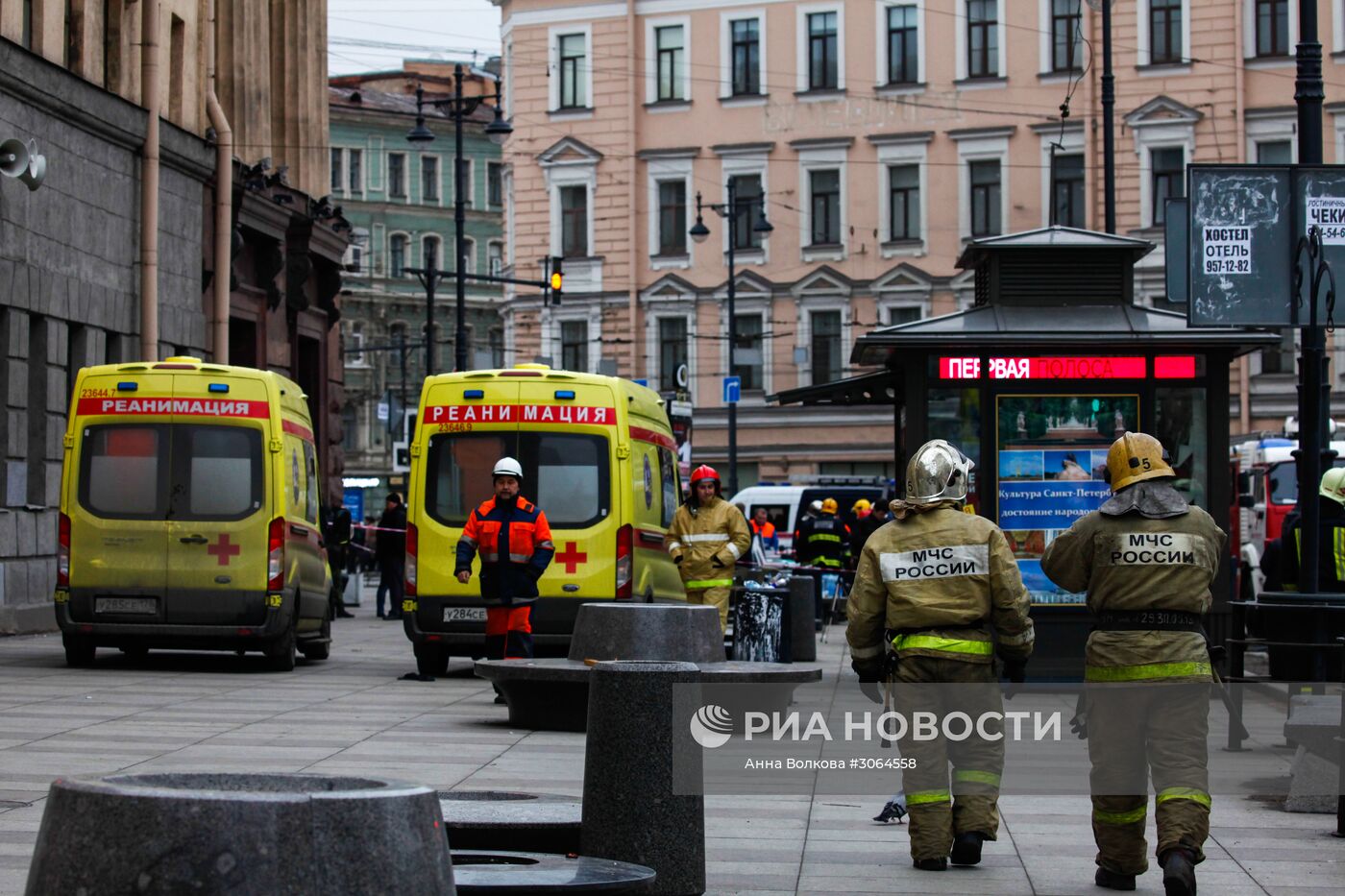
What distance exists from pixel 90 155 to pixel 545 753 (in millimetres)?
15640

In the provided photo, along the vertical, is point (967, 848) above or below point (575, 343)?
below

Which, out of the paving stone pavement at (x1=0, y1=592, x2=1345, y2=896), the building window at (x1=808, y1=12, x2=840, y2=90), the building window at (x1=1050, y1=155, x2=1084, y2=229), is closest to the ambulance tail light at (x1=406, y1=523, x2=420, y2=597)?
the paving stone pavement at (x1=0, y1=592, x2=1345, y2=896)

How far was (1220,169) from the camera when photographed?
1445 cm

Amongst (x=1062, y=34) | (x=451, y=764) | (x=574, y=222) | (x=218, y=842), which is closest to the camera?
(x=218, y=842)

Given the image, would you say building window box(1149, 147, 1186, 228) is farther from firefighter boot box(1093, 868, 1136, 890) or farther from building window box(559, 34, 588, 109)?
firefighter boot box(1093, 868, 1136, 890)

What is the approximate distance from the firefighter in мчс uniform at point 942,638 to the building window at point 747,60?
1966 inches

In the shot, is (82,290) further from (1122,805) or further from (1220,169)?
(1122,805)

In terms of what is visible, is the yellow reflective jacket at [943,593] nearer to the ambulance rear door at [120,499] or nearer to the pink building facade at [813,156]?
the ambulance rear door at [120,499]

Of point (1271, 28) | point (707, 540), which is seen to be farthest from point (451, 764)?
point (1271, 28)

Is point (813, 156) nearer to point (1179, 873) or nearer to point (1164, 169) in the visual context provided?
point (1164, 169)

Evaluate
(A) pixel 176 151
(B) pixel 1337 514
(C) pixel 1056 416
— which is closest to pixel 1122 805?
(B) pixel 1337 514

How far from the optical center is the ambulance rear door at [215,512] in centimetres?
1859

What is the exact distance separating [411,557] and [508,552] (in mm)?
3168

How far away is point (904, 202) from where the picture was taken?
56906 mm
